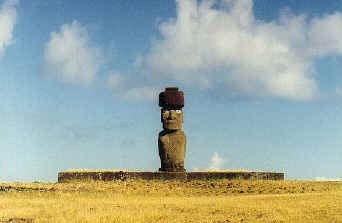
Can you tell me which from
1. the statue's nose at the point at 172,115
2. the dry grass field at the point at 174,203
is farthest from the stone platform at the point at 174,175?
the statue's nose at the point at 172,115

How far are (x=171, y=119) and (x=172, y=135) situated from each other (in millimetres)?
944

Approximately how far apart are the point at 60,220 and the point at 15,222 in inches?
50.9

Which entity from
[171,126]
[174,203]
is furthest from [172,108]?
[174,203]

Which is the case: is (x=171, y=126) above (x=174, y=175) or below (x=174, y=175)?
above

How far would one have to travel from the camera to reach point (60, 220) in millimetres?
16203

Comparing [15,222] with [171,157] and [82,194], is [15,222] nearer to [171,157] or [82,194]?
[82,194]

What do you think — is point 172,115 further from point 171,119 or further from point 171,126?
point 171,126

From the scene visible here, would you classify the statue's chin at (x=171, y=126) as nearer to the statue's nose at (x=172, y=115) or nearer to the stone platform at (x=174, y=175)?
the statue's nose at (x=172, y=115)

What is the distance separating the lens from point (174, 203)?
68.9 feet

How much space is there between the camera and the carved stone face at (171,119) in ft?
107

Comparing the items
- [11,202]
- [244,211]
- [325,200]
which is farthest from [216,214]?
[11,202]

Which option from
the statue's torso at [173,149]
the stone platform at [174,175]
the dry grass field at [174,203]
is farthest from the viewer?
the statue's torso at [173,149]

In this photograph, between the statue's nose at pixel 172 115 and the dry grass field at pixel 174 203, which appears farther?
the statue's nose at pixel 172 115

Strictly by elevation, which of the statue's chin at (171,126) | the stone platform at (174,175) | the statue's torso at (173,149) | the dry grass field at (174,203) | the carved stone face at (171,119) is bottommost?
the dry grass field at (174,203)
